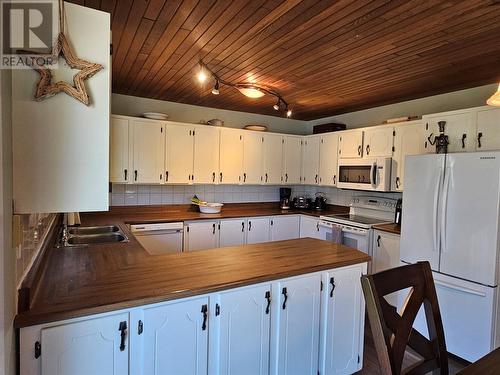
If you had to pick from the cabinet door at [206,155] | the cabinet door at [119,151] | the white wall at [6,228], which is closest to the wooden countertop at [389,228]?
the cabinet door at [206,155]

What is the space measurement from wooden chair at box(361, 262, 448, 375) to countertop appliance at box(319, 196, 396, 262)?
2.21 meters

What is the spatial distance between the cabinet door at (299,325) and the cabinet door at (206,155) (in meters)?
2.50

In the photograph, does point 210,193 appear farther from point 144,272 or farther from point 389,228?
point 144,272

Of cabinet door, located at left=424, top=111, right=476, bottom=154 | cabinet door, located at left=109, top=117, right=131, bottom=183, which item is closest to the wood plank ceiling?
cabinet door, located at left=424, top=111, right=476, bottom=154

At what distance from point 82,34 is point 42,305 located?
1062 millimetres

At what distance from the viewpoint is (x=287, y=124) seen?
511 cm

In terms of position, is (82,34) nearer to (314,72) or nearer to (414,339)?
(414,339)

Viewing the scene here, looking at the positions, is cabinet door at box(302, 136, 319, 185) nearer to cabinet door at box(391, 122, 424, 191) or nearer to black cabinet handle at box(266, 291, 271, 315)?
cabinet door at box(391, 122, 424, 191)

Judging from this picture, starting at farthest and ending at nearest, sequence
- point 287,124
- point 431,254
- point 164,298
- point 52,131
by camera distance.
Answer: point 287,124 → point 431,254 → point 164,298 → point 52,131

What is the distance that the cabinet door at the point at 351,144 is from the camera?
387 cm

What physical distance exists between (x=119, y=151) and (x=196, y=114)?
4.28 feet

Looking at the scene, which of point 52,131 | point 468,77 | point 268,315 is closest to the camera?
point 52,131

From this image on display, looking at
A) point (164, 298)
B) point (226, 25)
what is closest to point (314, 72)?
point (226, 25)

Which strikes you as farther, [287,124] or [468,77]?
[287,124]
